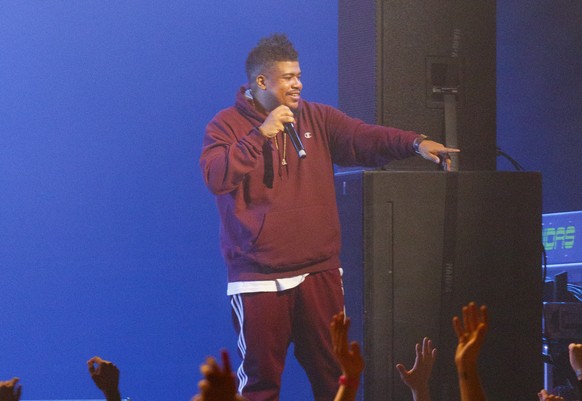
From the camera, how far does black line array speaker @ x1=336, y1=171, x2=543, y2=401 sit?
9.59ft

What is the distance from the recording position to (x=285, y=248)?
9.92 ft

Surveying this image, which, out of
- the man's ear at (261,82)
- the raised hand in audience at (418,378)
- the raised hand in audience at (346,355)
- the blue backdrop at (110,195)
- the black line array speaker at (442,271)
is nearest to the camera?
the raised hand in audience at (346,355)

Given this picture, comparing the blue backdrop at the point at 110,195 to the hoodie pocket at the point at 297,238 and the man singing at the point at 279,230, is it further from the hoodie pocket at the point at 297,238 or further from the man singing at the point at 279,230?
the hoodie pocket at the point at 297,238

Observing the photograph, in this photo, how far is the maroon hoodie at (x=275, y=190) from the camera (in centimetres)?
299

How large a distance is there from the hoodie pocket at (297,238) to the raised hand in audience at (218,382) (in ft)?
6.91

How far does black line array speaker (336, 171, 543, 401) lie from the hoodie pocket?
0.21ft

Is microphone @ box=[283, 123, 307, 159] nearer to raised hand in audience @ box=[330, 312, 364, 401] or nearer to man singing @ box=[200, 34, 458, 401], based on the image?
man singing @ box=[200, 34, 458, 401]

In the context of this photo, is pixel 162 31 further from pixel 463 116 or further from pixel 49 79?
pixel 463 116

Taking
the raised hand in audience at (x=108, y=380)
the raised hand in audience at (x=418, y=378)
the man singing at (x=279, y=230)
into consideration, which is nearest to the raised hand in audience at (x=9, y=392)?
the raised hand in audience at (x=108, y=380)

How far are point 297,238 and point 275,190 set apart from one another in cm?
19

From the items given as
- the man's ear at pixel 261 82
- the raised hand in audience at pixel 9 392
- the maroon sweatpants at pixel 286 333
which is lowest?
the maroon sweatpants at pixel 286 333

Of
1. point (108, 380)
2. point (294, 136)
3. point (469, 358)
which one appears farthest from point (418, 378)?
point (294, 136)

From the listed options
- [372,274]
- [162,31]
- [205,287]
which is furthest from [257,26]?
[372,274]

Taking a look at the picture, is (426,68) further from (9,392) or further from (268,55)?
(9,392)
